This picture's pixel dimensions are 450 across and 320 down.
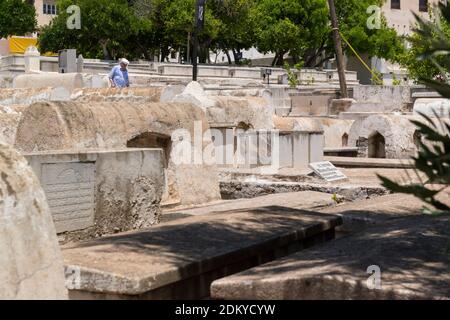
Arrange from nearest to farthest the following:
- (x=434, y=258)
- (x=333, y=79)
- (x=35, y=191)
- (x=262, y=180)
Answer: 1. (x=35, y=191)
2. (x=434, y=258)
3. (x=262, y=180)
4. (x=333, y=79)

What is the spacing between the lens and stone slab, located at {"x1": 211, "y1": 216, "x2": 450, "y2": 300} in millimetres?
3838

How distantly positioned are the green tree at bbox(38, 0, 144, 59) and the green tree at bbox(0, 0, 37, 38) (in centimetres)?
419

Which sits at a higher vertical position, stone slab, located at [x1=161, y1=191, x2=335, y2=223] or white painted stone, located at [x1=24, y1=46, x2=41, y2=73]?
white painted stone, located at [x1=24, y1=46, x2=41, y2=73]

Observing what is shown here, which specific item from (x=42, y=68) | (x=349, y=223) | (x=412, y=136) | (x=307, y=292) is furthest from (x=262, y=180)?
(x=42, y=68)

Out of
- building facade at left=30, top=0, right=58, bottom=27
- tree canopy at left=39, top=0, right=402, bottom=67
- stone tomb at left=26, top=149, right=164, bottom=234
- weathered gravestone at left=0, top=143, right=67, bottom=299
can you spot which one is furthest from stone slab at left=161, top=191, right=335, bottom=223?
building facade at left=30, top=0, right=58, bottom=27

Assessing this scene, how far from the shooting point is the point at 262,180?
10055 millimetres

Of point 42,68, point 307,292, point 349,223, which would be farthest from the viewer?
point 42,68

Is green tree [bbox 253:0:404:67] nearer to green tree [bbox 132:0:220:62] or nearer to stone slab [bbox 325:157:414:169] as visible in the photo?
green tree [bbox 132:0:220:62]

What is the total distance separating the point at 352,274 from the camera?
13.1 ft

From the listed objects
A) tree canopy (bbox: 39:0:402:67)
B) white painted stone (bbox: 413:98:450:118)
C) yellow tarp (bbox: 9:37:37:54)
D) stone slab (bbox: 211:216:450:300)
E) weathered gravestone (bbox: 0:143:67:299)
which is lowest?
stone slab (bbox: 211:216:450:300)

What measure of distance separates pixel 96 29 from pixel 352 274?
4214 cm

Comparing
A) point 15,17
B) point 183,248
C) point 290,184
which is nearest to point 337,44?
point 290,184

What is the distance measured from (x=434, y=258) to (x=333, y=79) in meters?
39.7
